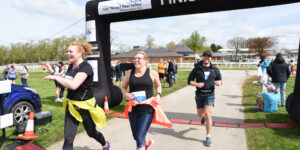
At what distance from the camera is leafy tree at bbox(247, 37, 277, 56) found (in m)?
67.9

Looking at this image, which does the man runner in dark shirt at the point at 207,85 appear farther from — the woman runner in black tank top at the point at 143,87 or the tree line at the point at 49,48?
the tree line at the point at 49,48

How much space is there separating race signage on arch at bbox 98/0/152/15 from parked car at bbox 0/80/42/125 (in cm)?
326

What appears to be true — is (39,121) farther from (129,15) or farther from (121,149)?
(129,15)

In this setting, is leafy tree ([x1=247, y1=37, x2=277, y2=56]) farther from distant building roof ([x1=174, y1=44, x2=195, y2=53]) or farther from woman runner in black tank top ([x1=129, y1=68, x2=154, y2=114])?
woman runner in black tank top ([x1=129, y1=68, x2=154, y2=114])

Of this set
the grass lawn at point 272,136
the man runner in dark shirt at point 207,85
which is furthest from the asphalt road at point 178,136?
the man runner in dark shirt at point 207,85

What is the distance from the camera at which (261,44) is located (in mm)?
69500

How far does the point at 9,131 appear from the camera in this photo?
4.90m

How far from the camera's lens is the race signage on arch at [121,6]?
5840 millimetres

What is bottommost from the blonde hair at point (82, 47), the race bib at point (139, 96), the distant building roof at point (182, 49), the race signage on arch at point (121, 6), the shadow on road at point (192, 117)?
the shadow on road at point (192, 117)

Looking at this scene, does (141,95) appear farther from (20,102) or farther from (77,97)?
(20,102)

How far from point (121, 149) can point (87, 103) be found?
4.96ft

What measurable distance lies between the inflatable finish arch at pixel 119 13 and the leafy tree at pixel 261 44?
71.6m

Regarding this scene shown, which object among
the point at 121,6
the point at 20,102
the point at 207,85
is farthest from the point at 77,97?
the point at 121,6

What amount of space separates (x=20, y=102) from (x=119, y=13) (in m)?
3.80
